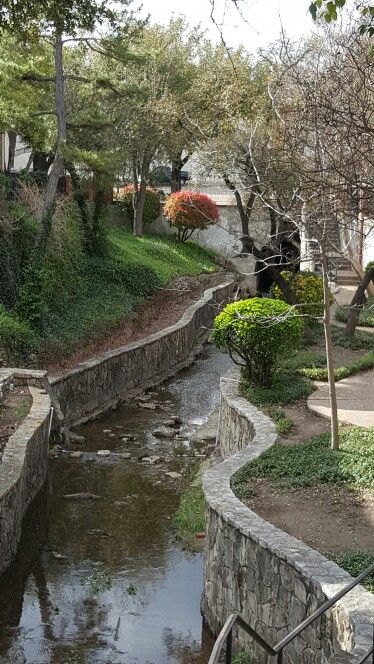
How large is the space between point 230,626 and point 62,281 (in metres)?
16.7

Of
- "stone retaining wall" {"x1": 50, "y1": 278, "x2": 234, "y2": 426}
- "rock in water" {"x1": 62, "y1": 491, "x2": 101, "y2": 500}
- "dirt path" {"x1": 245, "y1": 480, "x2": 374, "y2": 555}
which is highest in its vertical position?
"dirt path" {"x1": 245, "y1": 480, "x2": 374, "y2": 555}

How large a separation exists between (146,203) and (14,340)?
17077mm

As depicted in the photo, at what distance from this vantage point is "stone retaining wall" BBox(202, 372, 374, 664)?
736cm

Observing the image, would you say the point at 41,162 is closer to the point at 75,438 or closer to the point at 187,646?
the point at 75,438

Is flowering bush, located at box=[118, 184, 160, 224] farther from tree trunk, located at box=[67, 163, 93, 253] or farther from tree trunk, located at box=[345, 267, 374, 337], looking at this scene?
tree trunk, located at box=[345, 267, 374, 337]

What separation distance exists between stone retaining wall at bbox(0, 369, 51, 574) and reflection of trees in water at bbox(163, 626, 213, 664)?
92.1 inches

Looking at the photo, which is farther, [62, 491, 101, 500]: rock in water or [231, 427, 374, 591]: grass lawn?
[62, 491, 101, 500]: rock in water

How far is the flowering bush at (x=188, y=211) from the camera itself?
33.2 meters

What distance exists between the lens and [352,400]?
15.0 meters

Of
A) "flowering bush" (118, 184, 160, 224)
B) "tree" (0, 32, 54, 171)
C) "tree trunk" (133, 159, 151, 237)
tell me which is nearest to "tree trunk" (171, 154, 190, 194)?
"flowering bush" (118, 184, 160, 224)

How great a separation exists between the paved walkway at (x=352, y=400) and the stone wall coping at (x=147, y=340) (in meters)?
4.79

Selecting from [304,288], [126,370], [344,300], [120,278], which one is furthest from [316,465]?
[344,300]

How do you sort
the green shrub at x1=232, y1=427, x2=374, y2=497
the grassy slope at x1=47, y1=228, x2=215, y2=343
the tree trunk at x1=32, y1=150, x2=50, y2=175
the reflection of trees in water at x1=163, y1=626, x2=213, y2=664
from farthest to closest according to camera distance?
the tree trunk at x1=32, y1=150, x2=50, y2=175 → the grassy slope at x1=47, y1=228, x2=215, y2=343 → the green shrub at x1=232, y1=427, x2=374, y2=497 → the reflection of trees in water at x1=163, y1=626, x2=213, y2=664

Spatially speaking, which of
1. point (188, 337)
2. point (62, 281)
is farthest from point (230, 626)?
point (188, 337)
